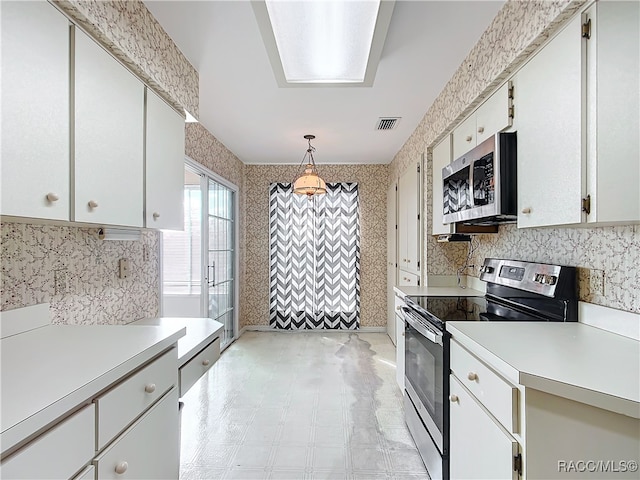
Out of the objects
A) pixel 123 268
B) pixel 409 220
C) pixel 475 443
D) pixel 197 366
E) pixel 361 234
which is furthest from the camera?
pixel 361 234

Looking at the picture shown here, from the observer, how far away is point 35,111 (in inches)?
41.0

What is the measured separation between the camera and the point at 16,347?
115 centimetres

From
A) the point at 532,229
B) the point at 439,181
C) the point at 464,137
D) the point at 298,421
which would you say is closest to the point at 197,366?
the point at 298,421

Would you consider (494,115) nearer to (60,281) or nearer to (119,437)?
(119,437)

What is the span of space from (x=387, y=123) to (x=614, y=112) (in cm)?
236

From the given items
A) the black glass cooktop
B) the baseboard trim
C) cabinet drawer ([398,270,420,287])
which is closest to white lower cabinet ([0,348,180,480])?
the black glass cooktop

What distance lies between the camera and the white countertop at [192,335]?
1542 mm

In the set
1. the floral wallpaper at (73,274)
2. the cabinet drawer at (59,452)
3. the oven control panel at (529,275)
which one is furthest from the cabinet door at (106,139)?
the oven control panel at (529,275)

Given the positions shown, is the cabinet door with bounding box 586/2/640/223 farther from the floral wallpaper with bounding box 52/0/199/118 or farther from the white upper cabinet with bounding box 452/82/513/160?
the floral wallpaper with bounding box 52/0/199/118

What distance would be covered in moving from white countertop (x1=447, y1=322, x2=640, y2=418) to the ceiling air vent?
2281mm

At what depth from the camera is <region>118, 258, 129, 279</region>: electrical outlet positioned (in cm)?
194

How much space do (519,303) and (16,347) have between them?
233 cm

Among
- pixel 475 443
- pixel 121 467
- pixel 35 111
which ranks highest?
pixel 35 111

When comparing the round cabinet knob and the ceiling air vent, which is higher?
the ceiling air vent
